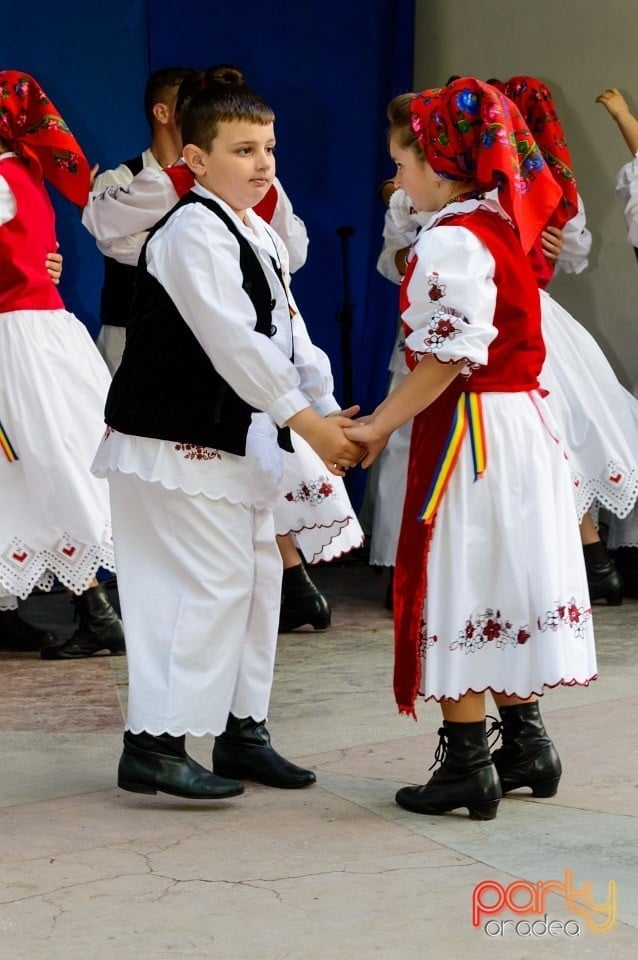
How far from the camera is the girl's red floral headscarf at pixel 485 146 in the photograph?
2.47 meters

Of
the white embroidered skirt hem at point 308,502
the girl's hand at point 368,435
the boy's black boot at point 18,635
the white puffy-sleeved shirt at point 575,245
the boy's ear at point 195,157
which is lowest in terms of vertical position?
the boy's black boot at point 18,635

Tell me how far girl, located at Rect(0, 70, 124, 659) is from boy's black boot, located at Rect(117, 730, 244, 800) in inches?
49.6

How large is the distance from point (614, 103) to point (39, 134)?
1826mm

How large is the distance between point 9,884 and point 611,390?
111 inches

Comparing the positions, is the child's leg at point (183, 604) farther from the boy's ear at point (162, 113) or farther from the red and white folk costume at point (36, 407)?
the boy's ear at point (162, 113)

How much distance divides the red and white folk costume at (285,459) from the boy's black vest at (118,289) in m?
0.32

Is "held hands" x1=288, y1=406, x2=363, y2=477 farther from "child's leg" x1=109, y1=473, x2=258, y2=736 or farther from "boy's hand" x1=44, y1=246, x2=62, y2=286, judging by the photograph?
"boy's hand" x1=44, y1=246, x2=62, y2=286

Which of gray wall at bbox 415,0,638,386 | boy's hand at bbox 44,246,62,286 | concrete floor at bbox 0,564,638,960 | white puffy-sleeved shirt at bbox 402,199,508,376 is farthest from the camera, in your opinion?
gray wall at bbox 415,0,638,386

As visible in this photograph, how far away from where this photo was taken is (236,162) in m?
2.69

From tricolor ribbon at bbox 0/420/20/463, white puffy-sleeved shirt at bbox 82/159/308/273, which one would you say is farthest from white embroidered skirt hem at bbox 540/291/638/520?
tricolor ribbon at bbox 0/420/20/463

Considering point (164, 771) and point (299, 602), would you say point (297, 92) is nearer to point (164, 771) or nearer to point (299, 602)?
point (299, 602)

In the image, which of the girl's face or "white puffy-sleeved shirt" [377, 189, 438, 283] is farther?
"white puffy-sleeved shirt" [377, 189, 438, 283]

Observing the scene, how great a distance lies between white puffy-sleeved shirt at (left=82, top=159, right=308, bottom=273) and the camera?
4.14 m

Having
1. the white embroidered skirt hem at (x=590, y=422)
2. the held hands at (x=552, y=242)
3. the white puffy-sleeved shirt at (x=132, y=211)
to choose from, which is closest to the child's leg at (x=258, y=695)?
the white puffy-sleeved shirt at (x=132, y=211)
